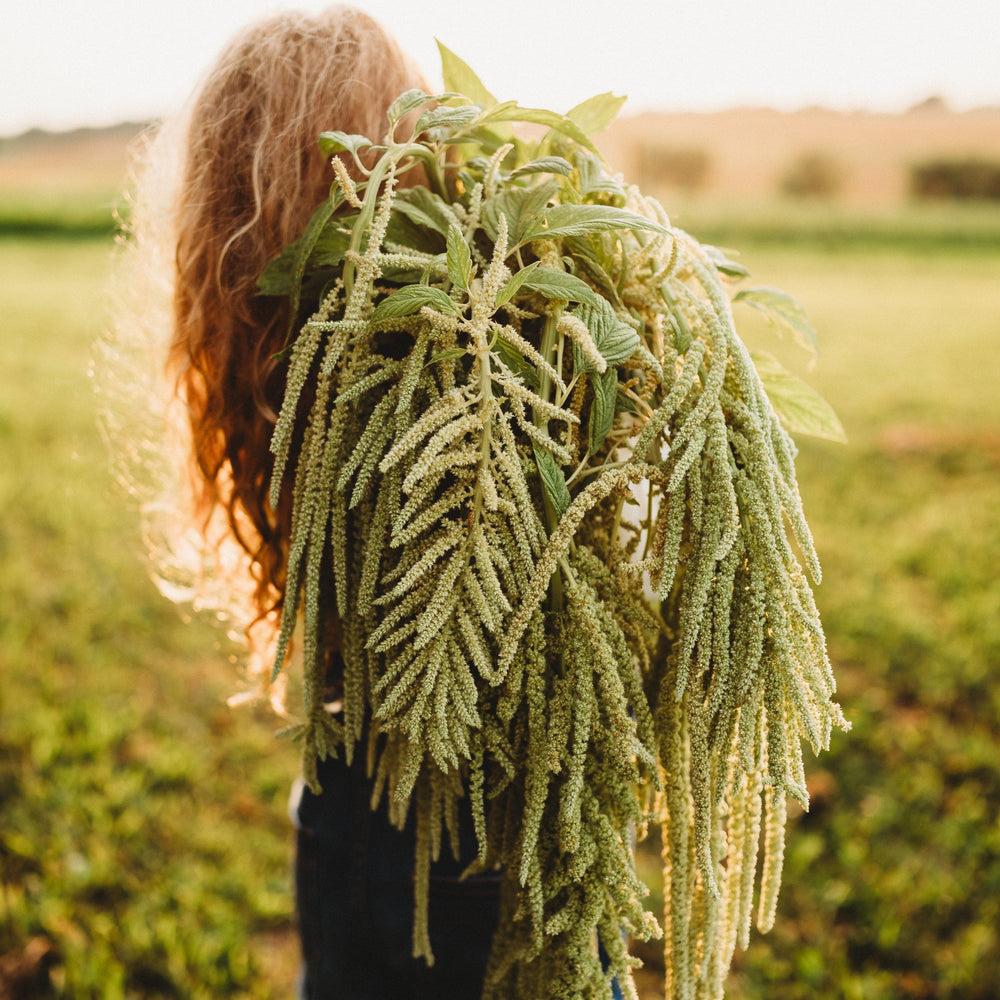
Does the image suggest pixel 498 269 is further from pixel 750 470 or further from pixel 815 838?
pixel 815 838

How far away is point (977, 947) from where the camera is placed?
2801 mm

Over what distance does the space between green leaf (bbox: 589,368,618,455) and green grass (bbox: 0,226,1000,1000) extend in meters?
1.46

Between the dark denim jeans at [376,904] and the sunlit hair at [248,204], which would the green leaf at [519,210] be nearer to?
the sunlit hair at [248,204]

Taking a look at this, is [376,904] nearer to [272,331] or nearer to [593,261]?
[272,331]

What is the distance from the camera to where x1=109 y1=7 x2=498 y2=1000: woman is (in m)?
1.50

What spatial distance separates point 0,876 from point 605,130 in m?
3.29

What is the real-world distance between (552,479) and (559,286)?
24 cm

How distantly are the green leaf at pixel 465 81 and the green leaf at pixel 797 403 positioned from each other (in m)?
0.60

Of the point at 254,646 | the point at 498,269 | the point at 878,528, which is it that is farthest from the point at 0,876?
the point at 878,528

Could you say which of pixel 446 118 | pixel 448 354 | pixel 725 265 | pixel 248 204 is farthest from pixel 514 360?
pixel 248 204

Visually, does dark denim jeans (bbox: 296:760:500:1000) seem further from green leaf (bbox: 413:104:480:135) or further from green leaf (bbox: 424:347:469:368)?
green leaf (bbox: 413:104:480:135)

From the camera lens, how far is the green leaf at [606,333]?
1.06 metres

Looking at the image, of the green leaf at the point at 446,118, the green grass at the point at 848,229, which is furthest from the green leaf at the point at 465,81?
the green grass at the point at 848,229

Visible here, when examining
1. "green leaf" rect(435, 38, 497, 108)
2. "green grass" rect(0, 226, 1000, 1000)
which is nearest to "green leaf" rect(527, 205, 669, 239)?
"green leaf" rect(435, 38, 497, 108)
